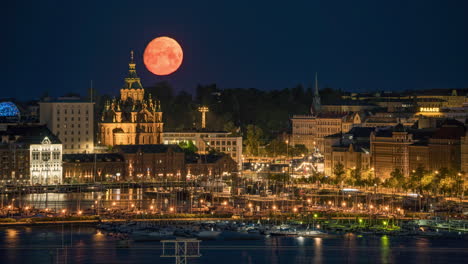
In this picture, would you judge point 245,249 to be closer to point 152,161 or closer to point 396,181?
point 396,181

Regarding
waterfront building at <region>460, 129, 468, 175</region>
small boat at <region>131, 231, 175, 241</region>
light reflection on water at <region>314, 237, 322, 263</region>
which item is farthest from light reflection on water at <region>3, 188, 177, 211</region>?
waterfront building at <region>460, 129, 468, 175</region>

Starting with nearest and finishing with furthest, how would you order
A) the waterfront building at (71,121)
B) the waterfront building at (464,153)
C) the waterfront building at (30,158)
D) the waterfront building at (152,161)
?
1. the waterfront building at (464,153)
2. the waterfront building at (30,158)
3. the waterfront building at (152,161)
4. the waterfront building at (71,121)

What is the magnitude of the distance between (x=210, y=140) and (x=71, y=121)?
1130 cm

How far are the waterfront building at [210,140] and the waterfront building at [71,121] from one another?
23.8 feet

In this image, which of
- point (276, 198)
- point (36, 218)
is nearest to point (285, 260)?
point (36, 218)

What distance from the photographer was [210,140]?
11512cm

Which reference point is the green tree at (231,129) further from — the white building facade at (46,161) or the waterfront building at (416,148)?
the white building facade at (46,161)

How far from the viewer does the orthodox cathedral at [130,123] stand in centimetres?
11050

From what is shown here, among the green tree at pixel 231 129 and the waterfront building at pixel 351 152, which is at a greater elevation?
the green tree at pixel 231 129

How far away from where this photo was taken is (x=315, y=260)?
60.0 meters

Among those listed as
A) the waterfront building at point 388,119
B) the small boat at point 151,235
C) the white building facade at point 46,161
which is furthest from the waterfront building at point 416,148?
the small boat at point 151,235

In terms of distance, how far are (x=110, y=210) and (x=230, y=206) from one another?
7599mm

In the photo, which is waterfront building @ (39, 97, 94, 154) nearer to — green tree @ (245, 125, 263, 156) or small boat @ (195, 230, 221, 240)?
green tree @ (245, 125, 263, 156)

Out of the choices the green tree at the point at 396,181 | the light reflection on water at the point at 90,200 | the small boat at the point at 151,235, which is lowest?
the small boat at the point at 151,235
